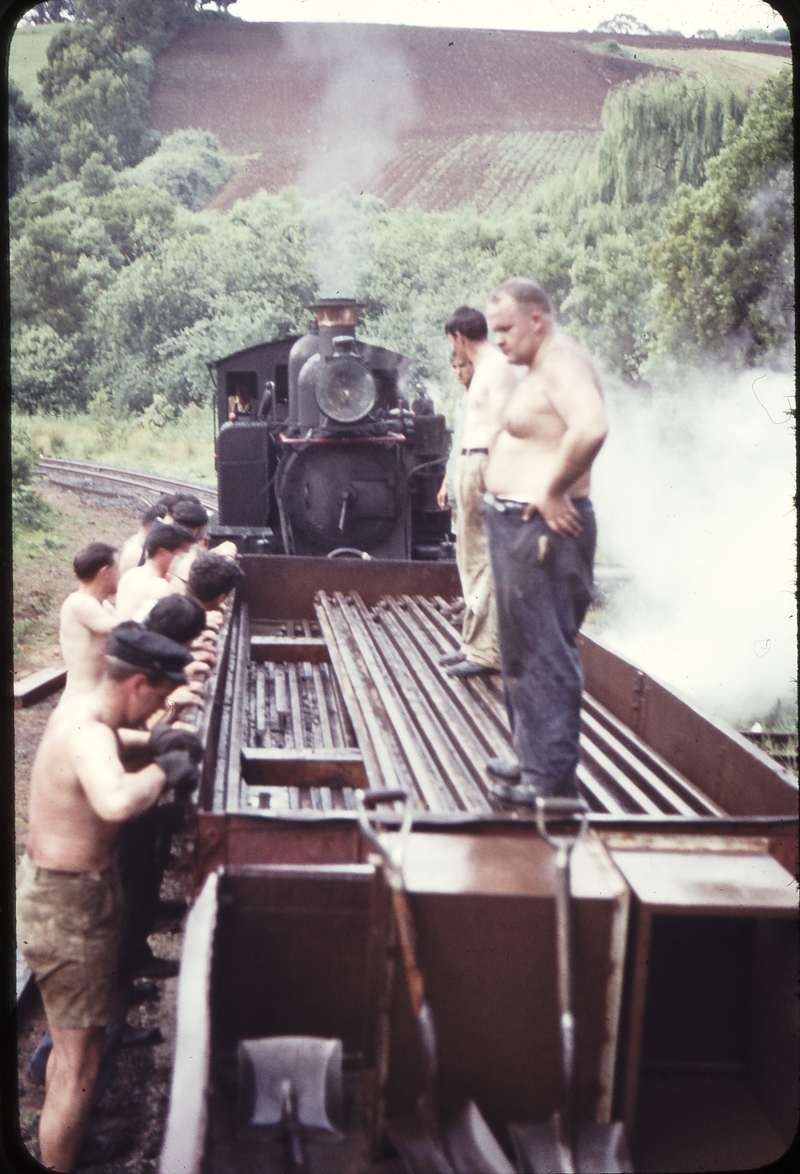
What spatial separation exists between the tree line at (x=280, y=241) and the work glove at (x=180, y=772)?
2.07 metres

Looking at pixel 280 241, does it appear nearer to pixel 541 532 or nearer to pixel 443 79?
pixel 443 79

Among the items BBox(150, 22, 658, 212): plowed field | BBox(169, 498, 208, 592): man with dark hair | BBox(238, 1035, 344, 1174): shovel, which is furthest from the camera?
BBox(169, 498, 208, 592): man with dark hair

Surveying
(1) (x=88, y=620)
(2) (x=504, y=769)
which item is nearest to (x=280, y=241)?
(1) (x=88, y=620)

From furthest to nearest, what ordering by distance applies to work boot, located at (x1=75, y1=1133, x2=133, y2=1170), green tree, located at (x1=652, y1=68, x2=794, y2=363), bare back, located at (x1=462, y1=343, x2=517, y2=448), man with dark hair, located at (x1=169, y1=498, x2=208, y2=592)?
green tree, located at (x1=652, y1=68, x2=794, y2=363) → man with dark hair, located at (x1=169, y1=498, x2=208, y2=592) → bare back, located at (x1=462, y1=343, x2=517, y2=448) → work boot, located at (x1=75, y1=1133, x2=133, y2=1170)

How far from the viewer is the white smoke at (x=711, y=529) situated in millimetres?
7930

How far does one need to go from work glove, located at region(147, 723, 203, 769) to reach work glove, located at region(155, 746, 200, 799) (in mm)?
24

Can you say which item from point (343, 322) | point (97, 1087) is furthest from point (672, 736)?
point (343, 322)

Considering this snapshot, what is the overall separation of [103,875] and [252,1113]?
0.92 meters

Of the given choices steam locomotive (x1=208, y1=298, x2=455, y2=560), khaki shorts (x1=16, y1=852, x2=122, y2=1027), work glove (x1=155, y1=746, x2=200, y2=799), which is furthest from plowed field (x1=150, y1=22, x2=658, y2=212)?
khaki shorts (x1=16, y1=852, x2=122, y2=1027)

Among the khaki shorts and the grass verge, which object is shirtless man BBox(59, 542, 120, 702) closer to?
the khaki shorts

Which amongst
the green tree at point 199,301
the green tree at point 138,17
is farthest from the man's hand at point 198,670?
the green tree at point 199,301

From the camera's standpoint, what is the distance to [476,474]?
450cm

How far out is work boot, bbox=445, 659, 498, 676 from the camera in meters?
4.66

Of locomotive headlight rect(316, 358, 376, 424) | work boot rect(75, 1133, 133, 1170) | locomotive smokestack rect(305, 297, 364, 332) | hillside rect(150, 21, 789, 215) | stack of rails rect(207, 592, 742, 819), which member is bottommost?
work boot rect(75, 1133, 133, 1170)
